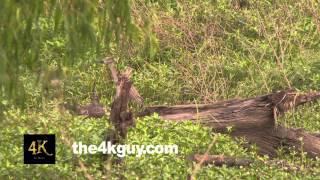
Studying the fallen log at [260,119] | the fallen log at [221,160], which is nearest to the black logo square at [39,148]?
the fallen log at [260,119]

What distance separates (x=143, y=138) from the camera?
4.27 meters

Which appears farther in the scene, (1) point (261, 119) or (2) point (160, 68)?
(2) point (160, 68)

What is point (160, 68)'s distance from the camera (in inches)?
223

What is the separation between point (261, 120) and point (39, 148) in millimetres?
1446

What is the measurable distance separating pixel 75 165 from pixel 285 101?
1.43 metres

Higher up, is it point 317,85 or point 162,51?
point 162,51

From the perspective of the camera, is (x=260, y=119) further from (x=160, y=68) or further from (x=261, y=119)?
(x=160, y=68)

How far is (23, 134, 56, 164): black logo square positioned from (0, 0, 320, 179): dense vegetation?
0.05 metres

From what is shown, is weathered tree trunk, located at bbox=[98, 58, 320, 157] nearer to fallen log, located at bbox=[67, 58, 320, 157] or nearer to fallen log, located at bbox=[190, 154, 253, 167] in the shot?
fallen log, located at bbox=[67, 58, 320, 157]

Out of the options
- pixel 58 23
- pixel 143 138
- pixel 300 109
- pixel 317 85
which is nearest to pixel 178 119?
pixel 143 138

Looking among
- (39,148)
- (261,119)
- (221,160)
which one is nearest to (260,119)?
(261,119)

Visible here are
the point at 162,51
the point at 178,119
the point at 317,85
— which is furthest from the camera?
the point at 162,51

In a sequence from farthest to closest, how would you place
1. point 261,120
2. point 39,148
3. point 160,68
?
point 160,68 < point 261,120 < point 39,148

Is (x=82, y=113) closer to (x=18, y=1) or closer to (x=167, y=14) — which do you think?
(x=167, y=14)
